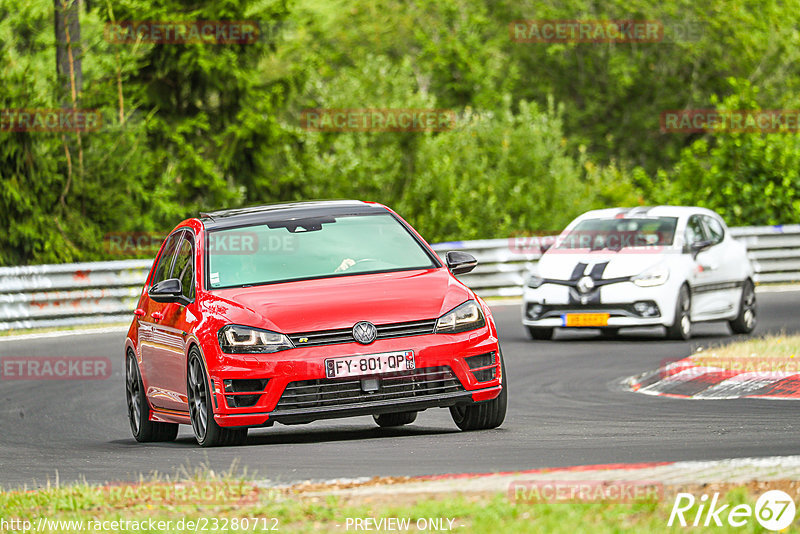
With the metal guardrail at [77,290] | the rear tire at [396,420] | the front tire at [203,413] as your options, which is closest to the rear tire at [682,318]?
the rear tire at [396,420]

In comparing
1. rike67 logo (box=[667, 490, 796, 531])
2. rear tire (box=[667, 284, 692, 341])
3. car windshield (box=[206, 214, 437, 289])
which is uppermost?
car windshield (box=[206, 214, 437, 289])

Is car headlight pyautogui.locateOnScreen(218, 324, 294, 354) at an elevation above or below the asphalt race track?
above

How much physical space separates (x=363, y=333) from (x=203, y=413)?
1.30 metres

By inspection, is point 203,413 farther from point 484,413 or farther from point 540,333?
point 540,333

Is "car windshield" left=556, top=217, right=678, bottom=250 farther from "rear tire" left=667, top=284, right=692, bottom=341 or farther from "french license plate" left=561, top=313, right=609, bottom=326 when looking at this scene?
"french license plate" left=561, top=313, right=609, bottom=326

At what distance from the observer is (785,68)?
5712cm

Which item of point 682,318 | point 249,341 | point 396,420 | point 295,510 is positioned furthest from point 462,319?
point 682,318

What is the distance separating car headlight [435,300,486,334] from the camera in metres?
9.62

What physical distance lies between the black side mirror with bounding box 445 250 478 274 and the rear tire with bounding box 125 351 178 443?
252 centimetres

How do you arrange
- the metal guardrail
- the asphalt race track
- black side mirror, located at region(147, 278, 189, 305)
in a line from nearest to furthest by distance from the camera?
the asphalt race track
black side mirror, located at region(147, 278, 189, 305)
the metal guardrail

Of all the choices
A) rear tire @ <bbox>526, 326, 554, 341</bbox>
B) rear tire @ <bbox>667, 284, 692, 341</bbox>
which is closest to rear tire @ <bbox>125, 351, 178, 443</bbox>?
rear tire @ <bbox>526, 326, 554, 341</bbox>

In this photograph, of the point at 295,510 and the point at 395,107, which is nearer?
the point at 295,510

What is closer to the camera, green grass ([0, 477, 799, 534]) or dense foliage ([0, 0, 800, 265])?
green grass ([0, 477, 799, 534])

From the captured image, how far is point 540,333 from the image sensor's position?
19109mm
